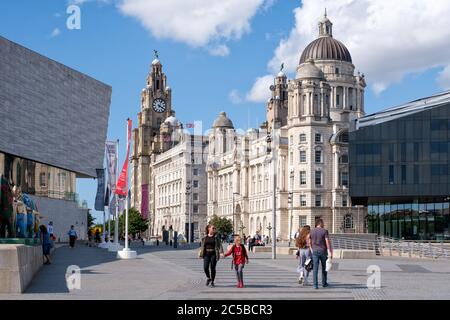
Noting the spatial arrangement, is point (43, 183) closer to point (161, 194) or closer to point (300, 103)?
point (300, 103)

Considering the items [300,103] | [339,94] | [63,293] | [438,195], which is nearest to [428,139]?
[438,195]

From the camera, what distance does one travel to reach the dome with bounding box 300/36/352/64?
129500mm

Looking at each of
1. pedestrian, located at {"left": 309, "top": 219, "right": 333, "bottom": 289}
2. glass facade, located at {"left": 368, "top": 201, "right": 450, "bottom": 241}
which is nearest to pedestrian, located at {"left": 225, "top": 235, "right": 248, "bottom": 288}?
pedestrian, located at {"left": 309, "top": 219, "right": 333, "bottom": 289}

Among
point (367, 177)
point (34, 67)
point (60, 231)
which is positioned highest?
point (34, 67)

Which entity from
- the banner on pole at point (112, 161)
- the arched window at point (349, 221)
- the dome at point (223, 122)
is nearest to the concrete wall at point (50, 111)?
the banner on pole at point (112, 161)

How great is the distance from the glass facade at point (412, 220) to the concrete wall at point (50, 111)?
1216 inches

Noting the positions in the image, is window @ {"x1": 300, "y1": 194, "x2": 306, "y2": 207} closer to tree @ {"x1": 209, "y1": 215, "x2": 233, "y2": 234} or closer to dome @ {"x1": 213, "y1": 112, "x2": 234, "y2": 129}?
tree @ {"x1": 209, "y1": 215, "x2": 233, "y2": 234}

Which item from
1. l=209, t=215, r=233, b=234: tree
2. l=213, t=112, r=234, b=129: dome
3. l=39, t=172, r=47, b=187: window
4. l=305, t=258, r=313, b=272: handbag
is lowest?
l=209, t=215, r=233, b=234: tree

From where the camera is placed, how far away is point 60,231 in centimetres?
7931

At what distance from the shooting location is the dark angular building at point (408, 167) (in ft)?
256

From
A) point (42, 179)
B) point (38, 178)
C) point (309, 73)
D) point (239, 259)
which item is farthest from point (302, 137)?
point (239, 259)

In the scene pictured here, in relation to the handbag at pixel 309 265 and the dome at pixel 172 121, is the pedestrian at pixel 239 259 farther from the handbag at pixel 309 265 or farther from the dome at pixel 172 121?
the dome at pixel 172 121

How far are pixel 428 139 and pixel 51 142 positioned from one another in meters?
36.5
